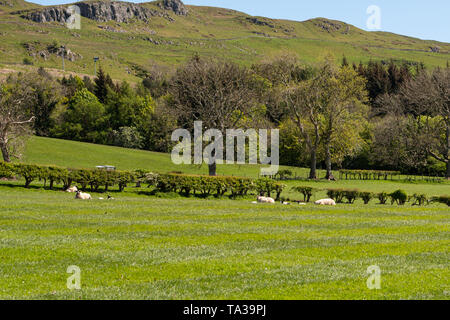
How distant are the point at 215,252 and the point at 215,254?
0.30 meters

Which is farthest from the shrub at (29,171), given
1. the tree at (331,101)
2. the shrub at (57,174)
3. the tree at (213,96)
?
the tree at (331,101)

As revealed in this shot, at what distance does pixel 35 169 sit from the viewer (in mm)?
37281

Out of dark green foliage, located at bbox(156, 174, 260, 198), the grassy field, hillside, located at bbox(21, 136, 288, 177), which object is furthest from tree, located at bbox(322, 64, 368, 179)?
the grassy field

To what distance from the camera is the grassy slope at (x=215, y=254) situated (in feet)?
35.6

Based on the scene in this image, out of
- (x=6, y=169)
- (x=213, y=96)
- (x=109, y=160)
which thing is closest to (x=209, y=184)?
(x=6, y=169)

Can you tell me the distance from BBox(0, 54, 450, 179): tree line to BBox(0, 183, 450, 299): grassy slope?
106ft

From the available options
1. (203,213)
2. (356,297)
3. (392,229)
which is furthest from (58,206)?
(356,297)

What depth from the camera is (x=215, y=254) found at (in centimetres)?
1458

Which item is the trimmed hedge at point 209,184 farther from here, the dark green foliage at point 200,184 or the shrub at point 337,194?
the shrub at point 337,194

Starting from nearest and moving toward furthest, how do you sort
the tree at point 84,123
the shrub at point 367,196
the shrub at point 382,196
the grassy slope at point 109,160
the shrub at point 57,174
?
1. the shrub at point 57,174
2. the shrub at point 367,196
3. the shrub at point 382,196
4. the grassy slope at point 109,160
5. the tree at point 84,123

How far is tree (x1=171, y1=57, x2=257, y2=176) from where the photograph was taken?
55.4 m

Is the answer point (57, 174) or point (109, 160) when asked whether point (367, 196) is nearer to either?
point (57, 174)

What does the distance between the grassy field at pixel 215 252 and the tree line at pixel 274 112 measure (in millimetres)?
31731

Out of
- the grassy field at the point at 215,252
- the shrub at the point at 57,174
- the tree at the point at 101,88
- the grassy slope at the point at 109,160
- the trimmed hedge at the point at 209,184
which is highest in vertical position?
the tree at the point at 101,88
